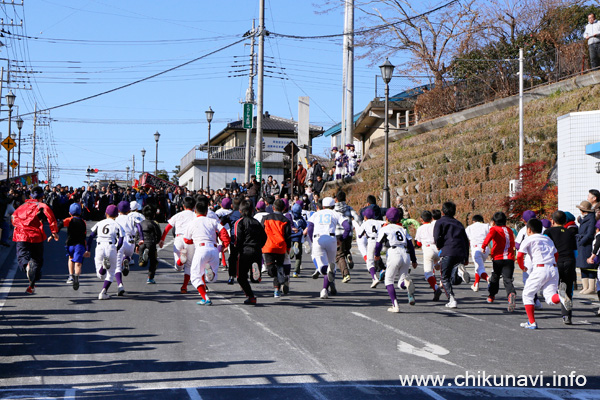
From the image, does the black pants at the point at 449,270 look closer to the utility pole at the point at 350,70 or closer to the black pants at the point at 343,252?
the black pants at the point at 343,252

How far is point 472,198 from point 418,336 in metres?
16.6

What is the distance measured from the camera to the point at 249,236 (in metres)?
12.8

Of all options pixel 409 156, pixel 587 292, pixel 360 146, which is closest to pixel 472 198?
pixel 409 156

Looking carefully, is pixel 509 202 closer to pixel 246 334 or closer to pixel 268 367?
pixel 246 334

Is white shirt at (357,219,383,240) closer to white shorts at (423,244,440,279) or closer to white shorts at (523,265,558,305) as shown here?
white shorts at (423,244,440,279)

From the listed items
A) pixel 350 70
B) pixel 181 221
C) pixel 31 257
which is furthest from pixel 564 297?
pixel 350 70

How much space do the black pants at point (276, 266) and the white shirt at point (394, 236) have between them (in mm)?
2053

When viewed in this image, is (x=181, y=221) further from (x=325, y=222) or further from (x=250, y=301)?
(x=325, y=222)

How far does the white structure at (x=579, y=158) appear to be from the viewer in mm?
19156

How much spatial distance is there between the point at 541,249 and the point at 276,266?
4.91 metres

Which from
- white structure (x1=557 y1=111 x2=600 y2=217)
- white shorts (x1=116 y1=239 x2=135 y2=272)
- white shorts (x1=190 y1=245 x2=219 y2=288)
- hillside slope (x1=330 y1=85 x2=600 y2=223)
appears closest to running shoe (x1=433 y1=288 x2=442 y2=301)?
white shorts (x1=190 y1=245 x2=219 y2=288)

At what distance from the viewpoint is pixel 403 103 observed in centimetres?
4366

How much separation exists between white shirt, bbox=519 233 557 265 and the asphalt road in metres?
1.09

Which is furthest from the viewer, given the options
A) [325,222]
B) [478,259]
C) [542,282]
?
[478,259]
